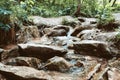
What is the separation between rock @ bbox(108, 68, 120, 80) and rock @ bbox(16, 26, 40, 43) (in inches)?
160

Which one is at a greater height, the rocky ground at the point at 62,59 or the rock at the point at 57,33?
the rocky ground at the point at 62,59

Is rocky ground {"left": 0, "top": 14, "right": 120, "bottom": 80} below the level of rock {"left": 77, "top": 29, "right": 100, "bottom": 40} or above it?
above

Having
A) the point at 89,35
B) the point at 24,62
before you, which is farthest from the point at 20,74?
the point at 89,35

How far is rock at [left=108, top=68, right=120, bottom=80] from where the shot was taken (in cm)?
541

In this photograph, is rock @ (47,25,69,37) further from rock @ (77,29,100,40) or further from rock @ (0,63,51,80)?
rock @ (0,63,51,80)

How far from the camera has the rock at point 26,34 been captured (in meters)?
8.69

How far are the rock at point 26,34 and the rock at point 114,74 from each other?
4.06 m

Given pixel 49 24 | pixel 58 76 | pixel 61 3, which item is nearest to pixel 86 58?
pixel 58 76

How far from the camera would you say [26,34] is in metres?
9.16

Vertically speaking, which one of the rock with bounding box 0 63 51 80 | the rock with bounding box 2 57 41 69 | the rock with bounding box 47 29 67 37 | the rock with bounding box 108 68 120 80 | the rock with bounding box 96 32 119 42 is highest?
the rock with bounding box 0 63 51 80

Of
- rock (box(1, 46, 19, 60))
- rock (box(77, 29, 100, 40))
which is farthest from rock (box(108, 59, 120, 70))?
rock (box(1, 46, 19, 60))

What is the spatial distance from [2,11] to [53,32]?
3.18 meters

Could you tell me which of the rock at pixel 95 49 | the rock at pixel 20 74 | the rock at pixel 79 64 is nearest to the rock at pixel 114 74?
the rock at pixel 79 64

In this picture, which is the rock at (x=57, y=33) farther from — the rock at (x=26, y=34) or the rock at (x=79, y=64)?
the rock at (x=79, y=64)
